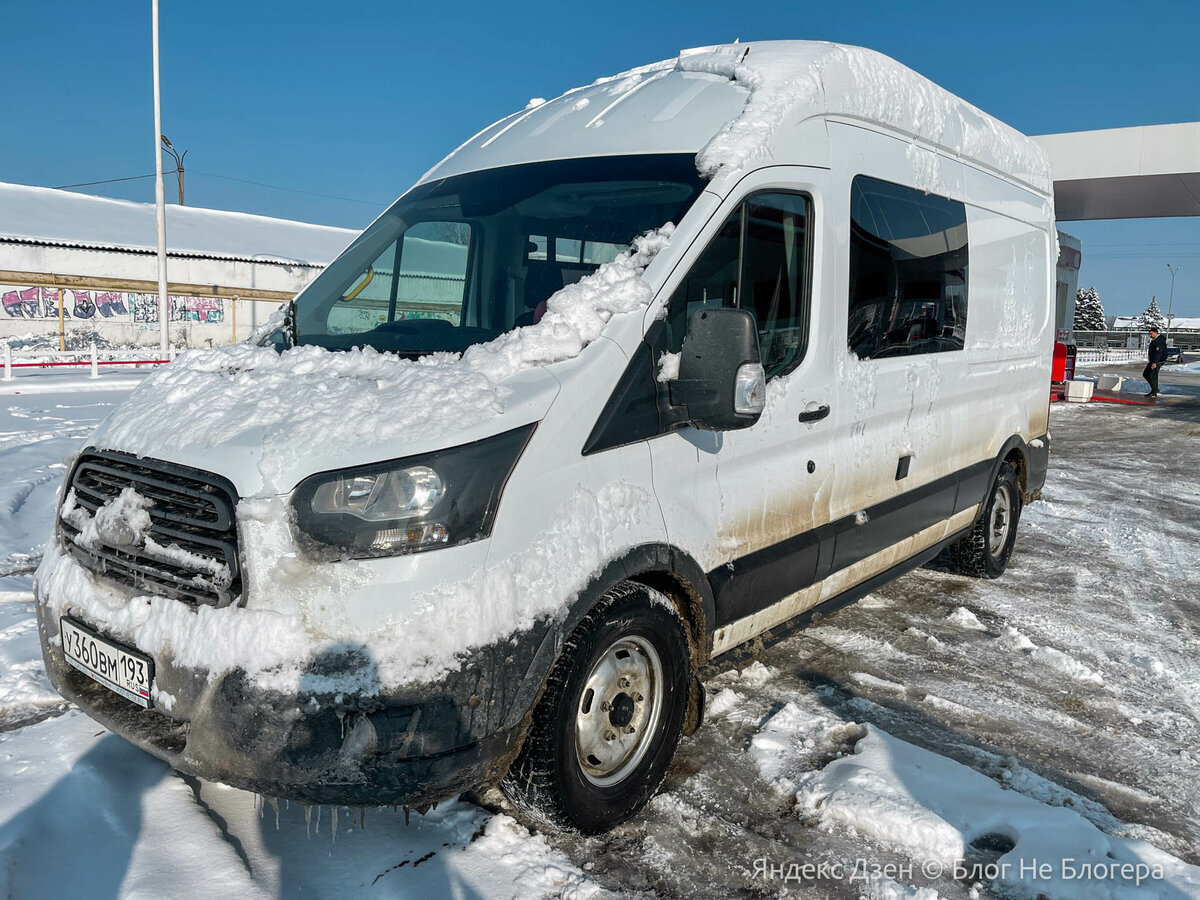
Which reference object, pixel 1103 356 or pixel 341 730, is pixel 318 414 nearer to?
pixel 341 730

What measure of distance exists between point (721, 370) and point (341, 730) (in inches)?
58.6

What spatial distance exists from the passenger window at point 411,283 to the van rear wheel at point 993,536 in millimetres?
3874

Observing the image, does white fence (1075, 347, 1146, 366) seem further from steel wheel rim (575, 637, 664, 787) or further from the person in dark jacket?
steel wheel rim (575, 637, 664, 787)

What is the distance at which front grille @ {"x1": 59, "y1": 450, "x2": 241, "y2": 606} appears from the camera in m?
2.33

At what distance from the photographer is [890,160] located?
414cm

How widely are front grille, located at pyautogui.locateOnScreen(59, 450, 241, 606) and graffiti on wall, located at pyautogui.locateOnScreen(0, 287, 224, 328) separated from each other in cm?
2802

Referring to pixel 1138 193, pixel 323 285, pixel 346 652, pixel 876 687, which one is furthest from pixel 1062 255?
pixel 346 652

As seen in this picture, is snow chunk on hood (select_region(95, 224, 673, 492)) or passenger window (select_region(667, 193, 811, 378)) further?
passenger window (select_region(667, 193, 811, 378))

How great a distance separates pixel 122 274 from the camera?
28219mm

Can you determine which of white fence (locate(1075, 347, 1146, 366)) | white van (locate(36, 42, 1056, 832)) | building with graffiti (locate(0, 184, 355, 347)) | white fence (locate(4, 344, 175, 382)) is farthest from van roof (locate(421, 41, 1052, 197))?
white fence (locate(1075, 347, 1146, 366))

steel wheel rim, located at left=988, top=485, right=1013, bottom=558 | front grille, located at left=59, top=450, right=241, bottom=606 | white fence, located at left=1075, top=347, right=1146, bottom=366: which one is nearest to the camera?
front grille, located at left=59, top=450, right=241, bottom=606

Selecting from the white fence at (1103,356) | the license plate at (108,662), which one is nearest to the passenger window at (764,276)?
the license plate at (108,662)

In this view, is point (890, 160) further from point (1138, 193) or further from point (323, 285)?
point (1138, 193)

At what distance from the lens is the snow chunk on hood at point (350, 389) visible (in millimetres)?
2363
